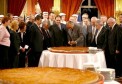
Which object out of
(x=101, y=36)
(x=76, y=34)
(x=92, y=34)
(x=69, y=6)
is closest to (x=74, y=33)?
(x=76, y=34)

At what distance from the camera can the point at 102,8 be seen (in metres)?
14.0

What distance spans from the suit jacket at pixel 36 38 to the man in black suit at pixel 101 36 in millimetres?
1582

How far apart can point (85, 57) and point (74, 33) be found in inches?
88.3

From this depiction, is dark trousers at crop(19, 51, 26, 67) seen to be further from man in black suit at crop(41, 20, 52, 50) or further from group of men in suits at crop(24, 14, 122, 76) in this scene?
man in black suit at crop(41, 20, 52, 50)

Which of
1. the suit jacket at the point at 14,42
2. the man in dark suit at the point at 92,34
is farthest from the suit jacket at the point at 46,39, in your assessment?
the suit jacket at the point at 14,42

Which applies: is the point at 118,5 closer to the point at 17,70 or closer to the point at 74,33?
the point at 74,33

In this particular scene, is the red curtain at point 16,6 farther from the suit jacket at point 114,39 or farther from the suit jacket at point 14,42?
the suit jacket at point 114,39

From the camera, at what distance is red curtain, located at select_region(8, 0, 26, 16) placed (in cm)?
1433

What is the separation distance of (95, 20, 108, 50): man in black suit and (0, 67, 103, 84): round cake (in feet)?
15.1

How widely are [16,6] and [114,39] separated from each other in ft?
22.5

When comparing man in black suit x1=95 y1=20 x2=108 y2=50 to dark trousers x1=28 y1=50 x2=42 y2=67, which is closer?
man in black suit x1=95 y1=20 x2=108 y2=50

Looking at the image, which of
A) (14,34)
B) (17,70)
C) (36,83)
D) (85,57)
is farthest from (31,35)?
(36,83)

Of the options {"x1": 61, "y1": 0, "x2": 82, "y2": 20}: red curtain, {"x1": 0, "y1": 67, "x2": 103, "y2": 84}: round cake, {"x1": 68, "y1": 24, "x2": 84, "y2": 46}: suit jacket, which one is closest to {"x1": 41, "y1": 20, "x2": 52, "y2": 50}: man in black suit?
{"x1": 68, "y1": 24, "x2": 84, "y2": 46}: suit jacket

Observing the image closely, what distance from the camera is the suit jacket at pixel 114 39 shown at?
859cm
